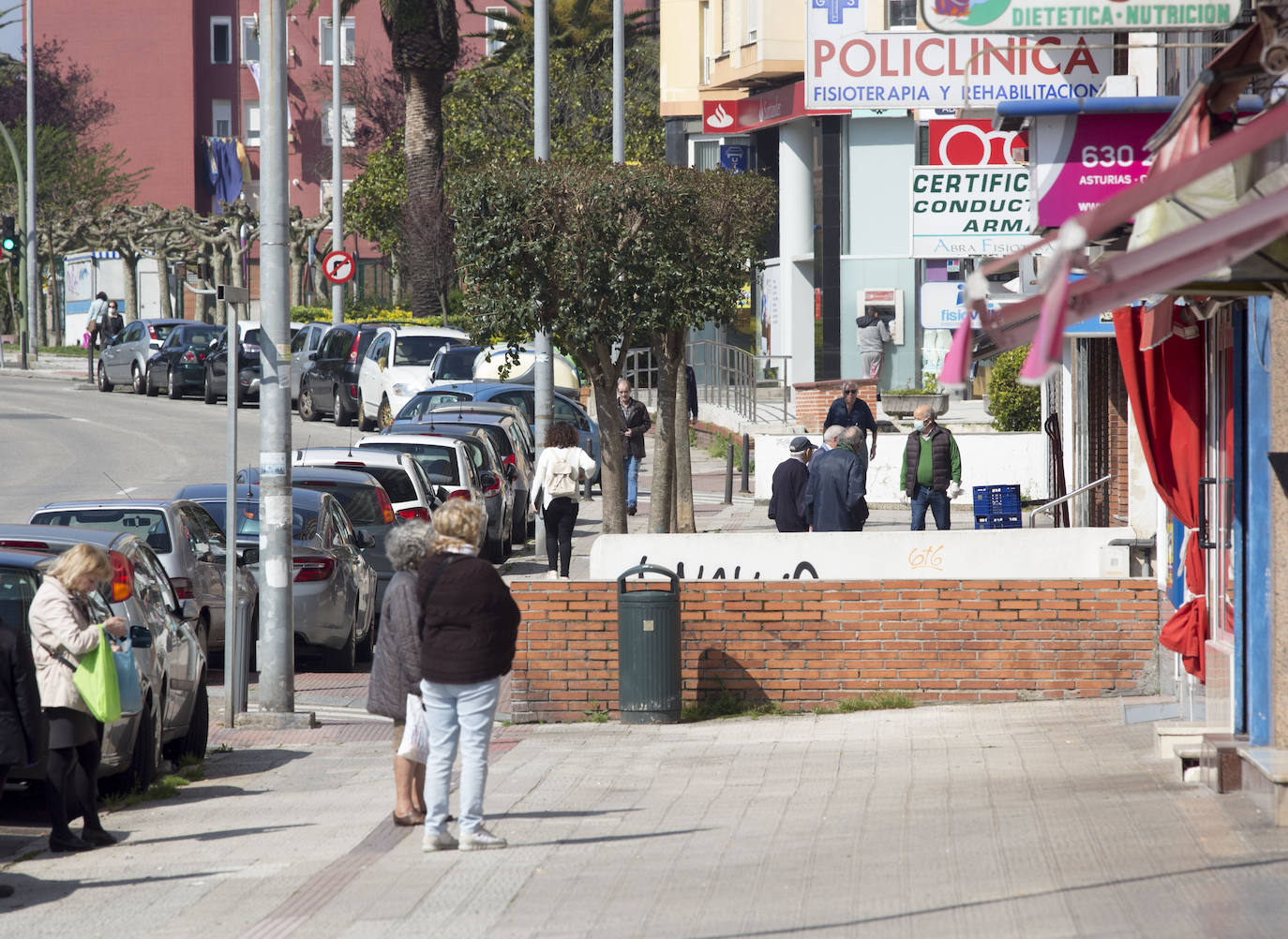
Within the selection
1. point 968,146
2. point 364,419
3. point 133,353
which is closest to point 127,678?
point 968,146

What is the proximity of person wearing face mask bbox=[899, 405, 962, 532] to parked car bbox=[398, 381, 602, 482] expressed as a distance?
31.1 ft

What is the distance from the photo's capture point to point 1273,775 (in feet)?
25.6

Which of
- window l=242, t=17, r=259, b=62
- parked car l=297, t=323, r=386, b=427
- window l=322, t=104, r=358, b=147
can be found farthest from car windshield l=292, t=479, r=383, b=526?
window l=242, t=17, r=259, b=62

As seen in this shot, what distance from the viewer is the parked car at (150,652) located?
9727mm

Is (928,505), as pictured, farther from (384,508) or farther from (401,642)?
(401,642)

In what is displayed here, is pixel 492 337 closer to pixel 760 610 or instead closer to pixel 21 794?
pixel 760 610

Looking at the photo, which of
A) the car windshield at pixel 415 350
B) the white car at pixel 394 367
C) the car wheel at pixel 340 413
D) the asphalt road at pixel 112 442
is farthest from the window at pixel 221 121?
the car windshield at pixel 415 350

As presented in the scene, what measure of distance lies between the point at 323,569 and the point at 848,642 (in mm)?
4718

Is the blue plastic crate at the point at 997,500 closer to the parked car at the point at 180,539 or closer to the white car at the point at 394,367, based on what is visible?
the parked car at the point at 180,539

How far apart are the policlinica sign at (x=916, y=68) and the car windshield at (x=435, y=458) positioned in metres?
9.25

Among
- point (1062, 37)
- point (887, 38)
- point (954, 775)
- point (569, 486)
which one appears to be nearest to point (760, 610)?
point (954, 775)

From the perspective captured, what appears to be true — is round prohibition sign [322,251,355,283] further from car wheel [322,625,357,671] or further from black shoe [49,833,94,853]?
black shoe [49,833,94,853]

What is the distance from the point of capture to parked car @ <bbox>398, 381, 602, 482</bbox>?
2830 centimetres

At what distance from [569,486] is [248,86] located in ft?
201
